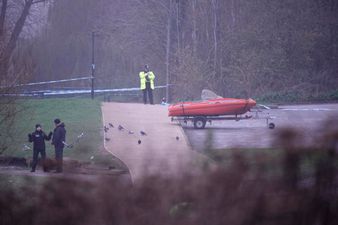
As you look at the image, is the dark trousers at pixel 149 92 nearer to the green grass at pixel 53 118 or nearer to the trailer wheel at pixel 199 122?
the green grass at pixel 53 118

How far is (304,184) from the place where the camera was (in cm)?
338

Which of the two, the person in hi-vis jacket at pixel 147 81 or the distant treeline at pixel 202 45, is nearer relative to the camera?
the distant treeline at pixel 202 45

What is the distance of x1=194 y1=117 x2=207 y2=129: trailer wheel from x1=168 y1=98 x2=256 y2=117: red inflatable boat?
0.28 metres

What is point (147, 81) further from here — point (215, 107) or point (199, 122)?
point (199, 122)

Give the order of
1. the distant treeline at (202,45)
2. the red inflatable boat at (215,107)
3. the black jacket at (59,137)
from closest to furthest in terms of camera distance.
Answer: the red inflatable boat at (215,107) → the black jacket at (59,137) → the distant treeline at (202,45)

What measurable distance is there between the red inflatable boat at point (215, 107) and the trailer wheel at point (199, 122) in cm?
28

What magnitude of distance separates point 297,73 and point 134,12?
14355 mm

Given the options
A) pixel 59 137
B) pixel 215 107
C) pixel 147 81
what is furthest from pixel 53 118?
pixel 215 107

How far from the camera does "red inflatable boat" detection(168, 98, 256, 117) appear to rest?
14.5 m

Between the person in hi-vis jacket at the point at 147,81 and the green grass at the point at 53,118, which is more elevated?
the person in hi-vis jacket at the point at 147,81

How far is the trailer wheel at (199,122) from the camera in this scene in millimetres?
13048

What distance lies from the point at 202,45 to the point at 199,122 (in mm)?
19360

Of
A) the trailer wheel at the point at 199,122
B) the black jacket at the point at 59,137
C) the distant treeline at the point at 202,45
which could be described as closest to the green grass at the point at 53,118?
the black jacket at the point at 59,137

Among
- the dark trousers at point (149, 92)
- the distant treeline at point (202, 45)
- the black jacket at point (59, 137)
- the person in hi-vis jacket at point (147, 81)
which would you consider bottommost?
the black jacket at point (59, 137)
